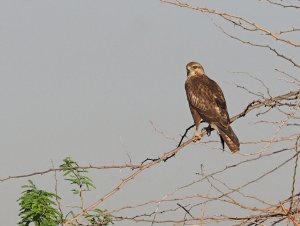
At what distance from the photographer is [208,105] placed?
25.0ft

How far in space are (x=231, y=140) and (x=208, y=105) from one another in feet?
3.42

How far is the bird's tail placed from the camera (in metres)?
6.64

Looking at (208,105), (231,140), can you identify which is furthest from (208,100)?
(231,140)

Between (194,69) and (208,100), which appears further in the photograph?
(194,69)

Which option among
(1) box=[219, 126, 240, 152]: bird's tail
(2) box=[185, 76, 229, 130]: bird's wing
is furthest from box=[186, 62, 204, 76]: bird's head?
(1) box=[219, 126, 240, 152]: bird's tail

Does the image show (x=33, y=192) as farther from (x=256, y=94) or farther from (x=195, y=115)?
(x=256, y=94)

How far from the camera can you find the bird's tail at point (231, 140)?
6.64 m

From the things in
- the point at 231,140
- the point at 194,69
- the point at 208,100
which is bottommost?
the point at 231,140

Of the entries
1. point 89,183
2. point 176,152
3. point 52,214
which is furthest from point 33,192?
point 176,152

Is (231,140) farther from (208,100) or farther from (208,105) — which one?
(208,100)

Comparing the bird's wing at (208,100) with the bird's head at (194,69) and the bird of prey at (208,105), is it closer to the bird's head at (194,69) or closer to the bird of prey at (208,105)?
the bird of prey at (208,105)

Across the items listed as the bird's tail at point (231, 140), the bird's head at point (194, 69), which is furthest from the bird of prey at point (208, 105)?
the bird's head at point (194, 69)

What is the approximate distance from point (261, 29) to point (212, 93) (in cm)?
368

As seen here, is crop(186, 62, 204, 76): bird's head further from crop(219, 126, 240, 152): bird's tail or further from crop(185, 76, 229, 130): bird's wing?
crop(219, 126, 240, 152): bird's tail
